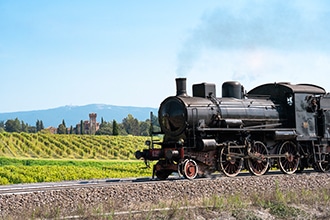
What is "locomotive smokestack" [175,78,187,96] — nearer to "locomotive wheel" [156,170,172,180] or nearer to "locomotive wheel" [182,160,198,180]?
"locomotive wheel" [182,160,198,180]

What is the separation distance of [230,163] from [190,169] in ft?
6.58

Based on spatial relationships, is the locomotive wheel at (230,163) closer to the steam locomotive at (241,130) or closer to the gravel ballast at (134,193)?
the steam locomotive at (241,130)

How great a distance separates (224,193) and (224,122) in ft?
13.2

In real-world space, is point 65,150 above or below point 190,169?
below

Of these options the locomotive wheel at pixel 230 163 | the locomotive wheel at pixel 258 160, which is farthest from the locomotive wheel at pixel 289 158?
the locomotive wheel at pixel 230 163

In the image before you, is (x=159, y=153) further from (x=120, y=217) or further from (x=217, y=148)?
(x=120, y=217)

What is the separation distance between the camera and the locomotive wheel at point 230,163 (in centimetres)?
1675

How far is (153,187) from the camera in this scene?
1302 centimetres

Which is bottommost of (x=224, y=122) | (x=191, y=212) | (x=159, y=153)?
(x=191, y=212)

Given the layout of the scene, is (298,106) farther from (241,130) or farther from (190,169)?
(190,169)

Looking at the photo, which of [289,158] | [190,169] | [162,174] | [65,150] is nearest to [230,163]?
[190,169]

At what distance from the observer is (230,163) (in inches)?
675

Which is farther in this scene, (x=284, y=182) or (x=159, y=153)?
(x=159, y=153)

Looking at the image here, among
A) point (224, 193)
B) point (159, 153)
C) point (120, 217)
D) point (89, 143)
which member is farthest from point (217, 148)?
point (89, 143)
